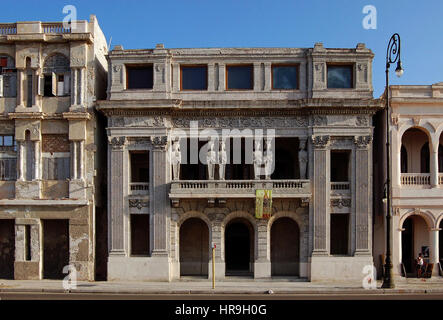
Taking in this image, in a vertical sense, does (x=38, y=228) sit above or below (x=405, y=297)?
above

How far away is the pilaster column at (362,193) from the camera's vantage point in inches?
1048

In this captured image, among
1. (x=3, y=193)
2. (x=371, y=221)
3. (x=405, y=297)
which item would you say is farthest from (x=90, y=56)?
(x=405, y=297)

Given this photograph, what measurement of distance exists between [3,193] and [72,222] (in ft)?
14.8

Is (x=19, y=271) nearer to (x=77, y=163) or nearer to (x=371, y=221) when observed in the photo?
(x=77, y=163)

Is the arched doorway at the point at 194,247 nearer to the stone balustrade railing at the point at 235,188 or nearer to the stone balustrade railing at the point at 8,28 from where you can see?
the stone balustrade railing at the point at 235,188

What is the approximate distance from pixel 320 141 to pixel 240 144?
4595 mm

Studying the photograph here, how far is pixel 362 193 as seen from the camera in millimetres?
Result: 26766

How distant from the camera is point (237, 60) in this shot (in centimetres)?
2748

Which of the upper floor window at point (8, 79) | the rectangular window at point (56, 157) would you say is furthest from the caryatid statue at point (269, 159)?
the upper floor window at point (8, 79)

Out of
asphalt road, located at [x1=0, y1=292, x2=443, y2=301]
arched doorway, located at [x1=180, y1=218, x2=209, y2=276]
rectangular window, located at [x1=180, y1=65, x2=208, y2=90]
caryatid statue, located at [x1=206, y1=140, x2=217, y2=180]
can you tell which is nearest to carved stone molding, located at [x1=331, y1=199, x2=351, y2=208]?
asphalt road, located at [x1=0, y1=292, x2=443, y2=301]

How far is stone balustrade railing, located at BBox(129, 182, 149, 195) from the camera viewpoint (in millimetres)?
27233

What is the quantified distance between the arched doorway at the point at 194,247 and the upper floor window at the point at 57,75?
10676 millimetres

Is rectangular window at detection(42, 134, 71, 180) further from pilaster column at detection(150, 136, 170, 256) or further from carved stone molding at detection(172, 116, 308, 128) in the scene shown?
carved stone molding at detection(172, 116, 308, 128)

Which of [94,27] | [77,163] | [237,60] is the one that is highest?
[94,27]
